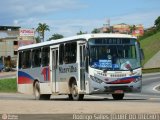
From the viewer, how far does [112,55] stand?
26.7 m

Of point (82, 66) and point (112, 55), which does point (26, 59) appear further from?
point (112, 55)

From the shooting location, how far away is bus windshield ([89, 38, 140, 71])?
26672 mm

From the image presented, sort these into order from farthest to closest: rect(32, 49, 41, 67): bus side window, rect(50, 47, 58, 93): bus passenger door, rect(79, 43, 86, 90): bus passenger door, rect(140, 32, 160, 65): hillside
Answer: rect(140, 32, 160, 65): hillside → rect(32, 49, 41, 67): bus side window → rect(50, 47, 58, 93): bus passenger door → rect(79, 43, 86, 90): bus passenger door

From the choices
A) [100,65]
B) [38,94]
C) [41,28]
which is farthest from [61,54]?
[41,28]

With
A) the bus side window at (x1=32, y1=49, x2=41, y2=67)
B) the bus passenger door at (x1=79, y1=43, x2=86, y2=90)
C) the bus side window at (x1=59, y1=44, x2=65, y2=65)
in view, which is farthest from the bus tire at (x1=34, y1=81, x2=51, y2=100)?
the bus passenger door at (x1=79, y1=43, x2=86, y2=90)

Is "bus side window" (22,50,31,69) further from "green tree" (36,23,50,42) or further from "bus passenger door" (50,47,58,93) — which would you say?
"green tree" (36,23,50,42)

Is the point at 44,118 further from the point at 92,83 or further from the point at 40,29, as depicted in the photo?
the point at 40,29

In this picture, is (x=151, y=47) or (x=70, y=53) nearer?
(x=70, y=53)

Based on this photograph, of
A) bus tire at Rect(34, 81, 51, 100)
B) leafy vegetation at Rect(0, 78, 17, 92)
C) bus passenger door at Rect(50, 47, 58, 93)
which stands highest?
bus passenger door at Rect(50, 47, 58, 93)

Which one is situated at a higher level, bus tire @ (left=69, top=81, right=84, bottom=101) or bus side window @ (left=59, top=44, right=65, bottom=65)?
bus side window @ (left=59, top=44, right=65, bottom=65)

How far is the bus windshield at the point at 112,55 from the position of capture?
2667 cm

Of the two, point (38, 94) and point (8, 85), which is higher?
point (38, 94)

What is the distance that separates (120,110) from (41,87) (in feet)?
48.2

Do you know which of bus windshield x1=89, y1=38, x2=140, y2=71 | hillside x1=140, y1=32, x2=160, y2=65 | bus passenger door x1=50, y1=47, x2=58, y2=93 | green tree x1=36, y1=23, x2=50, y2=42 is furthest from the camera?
green tree x1=36, y1=23, x2=50, y2=42
